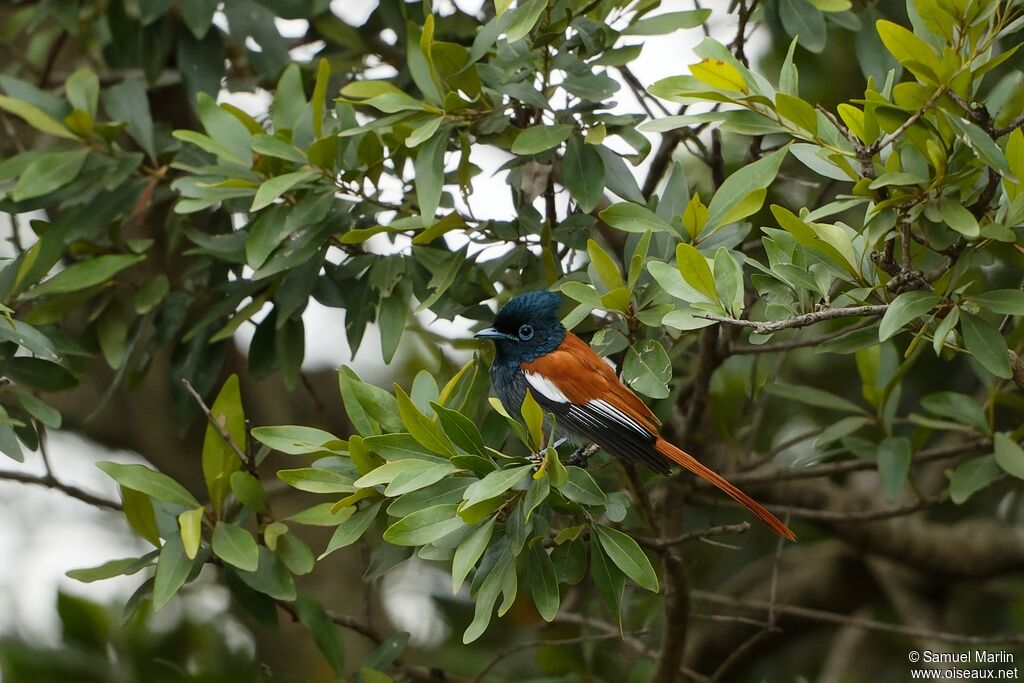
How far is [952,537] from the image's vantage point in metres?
4.54

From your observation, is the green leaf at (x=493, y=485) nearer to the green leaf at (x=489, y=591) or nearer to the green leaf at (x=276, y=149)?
the green leaf at (x=489, y=591)

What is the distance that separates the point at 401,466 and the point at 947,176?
4.07ft

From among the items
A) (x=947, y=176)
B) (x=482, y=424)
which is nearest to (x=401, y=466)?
(x=482, y=424)

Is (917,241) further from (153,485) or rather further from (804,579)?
(804,579)

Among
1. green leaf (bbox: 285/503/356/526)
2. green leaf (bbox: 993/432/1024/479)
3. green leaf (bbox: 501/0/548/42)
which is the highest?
green leaf (bbox: 501/0/548/42)

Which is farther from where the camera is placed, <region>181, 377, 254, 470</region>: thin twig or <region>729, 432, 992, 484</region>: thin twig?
<region>729, 432, 992, 484</region>: thin twig

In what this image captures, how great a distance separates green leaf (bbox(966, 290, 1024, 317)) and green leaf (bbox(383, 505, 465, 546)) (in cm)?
117

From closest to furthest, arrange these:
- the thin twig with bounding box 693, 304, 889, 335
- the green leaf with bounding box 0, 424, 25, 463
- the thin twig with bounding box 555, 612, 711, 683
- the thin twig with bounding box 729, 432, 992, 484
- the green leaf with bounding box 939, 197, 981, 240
→ 1. the green leaf with bounding box 939, 197, 981, 240
2. the thin twig with bounding box 693, 304, 889, 335
3. the green leaf with bounding box 0, 424, 25, 463
4. the thin twig with bounding box 729, 432, 992, 484
5. the thin twig with bounding box 555, 612, 711, 683

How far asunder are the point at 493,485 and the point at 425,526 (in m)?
0.21

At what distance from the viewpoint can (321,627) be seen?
3092 mm

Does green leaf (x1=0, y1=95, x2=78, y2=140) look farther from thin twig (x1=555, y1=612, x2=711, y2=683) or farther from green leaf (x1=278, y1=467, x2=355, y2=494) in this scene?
thin twig (x1=555, y1=612, x2=711, y2=683)

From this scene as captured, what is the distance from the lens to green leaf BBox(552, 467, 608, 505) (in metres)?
2.31

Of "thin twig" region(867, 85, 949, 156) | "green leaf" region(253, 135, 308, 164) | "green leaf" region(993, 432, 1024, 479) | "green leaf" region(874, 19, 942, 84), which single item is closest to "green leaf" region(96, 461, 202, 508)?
"green leaf" region(253, 135, 308, 164)

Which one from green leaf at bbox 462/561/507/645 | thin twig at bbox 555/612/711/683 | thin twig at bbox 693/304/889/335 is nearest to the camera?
thin twig at bbox 693/304/889/335
